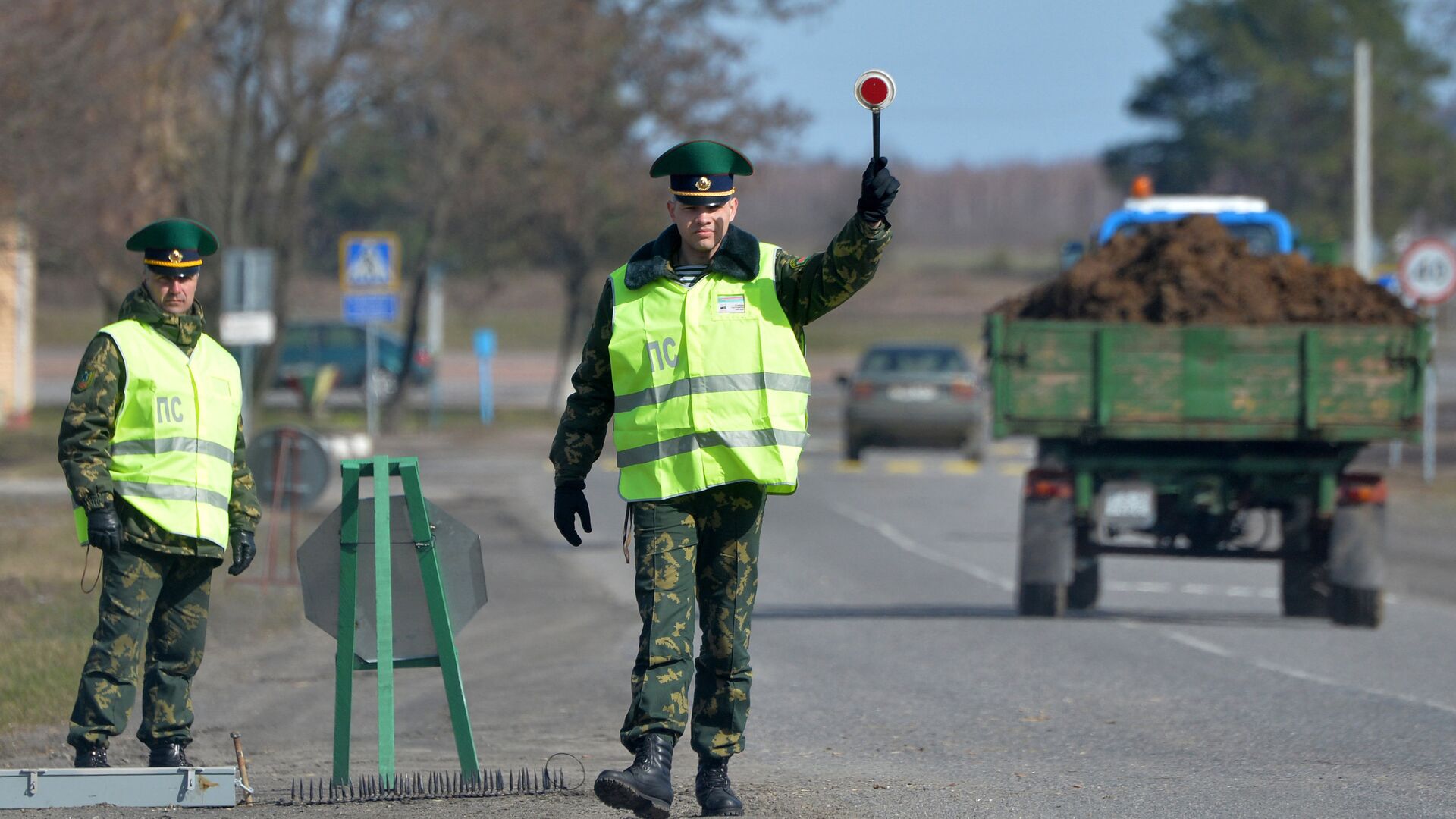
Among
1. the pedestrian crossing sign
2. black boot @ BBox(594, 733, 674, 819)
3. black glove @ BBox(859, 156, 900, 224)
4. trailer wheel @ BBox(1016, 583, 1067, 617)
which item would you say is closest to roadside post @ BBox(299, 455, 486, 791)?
black boot @ BBox(594, 733, 674, 819)

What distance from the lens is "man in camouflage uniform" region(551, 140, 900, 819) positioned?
5.41 m

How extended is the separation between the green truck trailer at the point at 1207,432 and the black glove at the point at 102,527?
614cm

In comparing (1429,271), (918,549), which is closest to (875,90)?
(918,549)

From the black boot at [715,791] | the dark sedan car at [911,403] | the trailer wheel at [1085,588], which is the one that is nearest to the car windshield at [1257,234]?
the trailer wheel at [1085,588]

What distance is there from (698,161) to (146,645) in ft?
8.61

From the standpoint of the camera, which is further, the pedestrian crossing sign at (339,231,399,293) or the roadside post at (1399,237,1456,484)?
the pedestrian crossing sign at (339,231,399,293)

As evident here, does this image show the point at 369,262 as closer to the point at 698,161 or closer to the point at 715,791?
the point at 698,161

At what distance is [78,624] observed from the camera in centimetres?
1086

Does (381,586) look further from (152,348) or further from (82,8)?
(82,8)

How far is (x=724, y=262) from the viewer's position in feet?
18.3

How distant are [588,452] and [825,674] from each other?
13.3 feet

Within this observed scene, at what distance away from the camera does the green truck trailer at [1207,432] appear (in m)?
11.1

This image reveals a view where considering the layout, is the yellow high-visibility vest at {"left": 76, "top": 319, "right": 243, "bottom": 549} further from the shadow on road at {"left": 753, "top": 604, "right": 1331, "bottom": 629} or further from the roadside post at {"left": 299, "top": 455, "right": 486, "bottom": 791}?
the shadow on road at {"left": 753, "top": 604, "right": 1331, "bottom": 629}

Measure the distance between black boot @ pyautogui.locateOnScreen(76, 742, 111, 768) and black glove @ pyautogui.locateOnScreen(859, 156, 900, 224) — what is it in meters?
3.04
